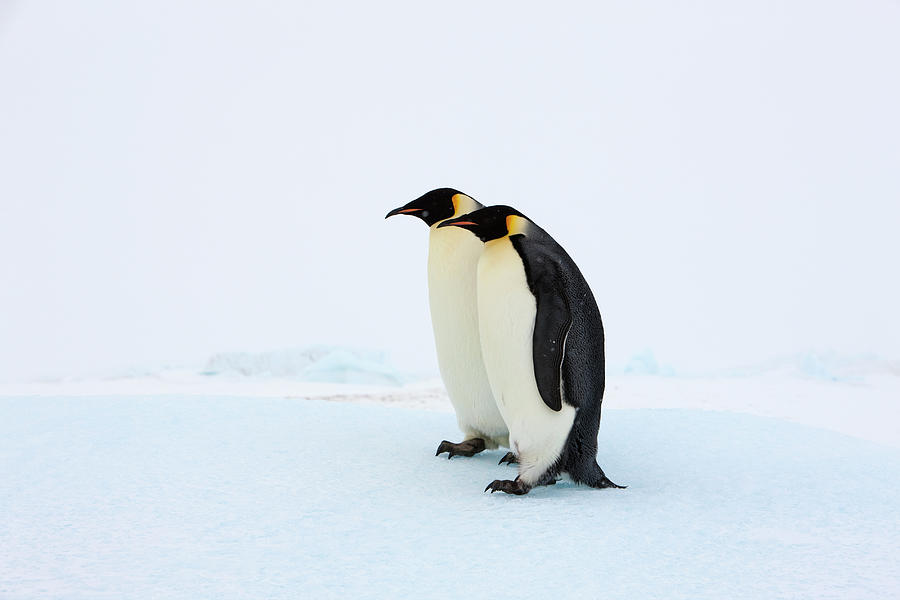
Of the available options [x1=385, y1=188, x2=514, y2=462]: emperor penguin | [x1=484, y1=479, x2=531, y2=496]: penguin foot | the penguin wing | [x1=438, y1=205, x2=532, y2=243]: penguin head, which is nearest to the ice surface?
[x1=484, y1=479, x2=531, y2=496]: penguin foot

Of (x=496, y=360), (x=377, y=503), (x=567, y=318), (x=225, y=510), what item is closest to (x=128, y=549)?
(x=225, y=510)

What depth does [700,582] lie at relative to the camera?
1.51 metres

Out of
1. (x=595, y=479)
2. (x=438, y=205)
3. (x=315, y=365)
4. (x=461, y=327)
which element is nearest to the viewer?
(x=595, y=479)

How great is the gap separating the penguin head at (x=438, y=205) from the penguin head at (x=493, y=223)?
0.34 meters

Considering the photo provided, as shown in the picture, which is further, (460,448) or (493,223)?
(460,448)

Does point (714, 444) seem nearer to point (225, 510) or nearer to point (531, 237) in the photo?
point (531, 237)

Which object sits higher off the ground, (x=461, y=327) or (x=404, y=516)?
(x=461, y=327)

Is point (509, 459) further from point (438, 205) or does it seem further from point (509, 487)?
point (438, 205)

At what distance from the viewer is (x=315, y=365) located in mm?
5629

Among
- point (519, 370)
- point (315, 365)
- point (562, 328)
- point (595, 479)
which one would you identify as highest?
point (562, 328)

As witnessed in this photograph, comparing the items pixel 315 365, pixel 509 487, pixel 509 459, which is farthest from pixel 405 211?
pixel 315 365

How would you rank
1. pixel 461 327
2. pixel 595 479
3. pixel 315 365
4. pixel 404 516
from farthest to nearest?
pixel 315 365
pixel 461 327
pixel 595 479
pixel 404 516

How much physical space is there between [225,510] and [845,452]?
7.36 feet

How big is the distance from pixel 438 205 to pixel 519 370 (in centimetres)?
74
